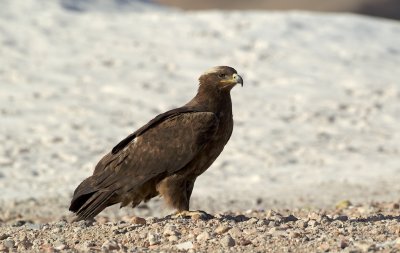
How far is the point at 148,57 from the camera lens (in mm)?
29219

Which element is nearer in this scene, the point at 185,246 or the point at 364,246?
the point at 364,246

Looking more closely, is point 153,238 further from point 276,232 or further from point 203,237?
point 276,232

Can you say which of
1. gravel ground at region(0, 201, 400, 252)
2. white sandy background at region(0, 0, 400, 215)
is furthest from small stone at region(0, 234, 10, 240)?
white sandy background at region(0, 0, 400, 215)

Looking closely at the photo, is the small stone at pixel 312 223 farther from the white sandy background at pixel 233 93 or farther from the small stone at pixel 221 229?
the white sandy background at pixel 233 93

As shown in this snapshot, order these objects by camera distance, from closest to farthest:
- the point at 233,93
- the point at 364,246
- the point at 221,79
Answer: the point at 364,246
the point at 221,79
the point at 233,93

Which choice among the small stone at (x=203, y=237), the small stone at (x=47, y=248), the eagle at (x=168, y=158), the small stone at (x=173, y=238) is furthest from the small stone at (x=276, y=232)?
the small stone at (x=47, y=248)

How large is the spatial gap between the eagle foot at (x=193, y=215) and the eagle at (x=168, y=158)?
0.04ft

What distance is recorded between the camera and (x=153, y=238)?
8.95 m

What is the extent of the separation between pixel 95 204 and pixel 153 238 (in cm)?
169

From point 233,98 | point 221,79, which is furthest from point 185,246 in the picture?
point 233,98

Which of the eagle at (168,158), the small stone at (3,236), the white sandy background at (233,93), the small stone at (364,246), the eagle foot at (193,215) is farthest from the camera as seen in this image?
the white sandy background at (233,93)

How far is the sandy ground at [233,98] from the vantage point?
17.5 metres

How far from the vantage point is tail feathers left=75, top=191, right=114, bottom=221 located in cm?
1045

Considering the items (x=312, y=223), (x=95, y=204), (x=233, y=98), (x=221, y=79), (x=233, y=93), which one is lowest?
(x=312, y=223)
